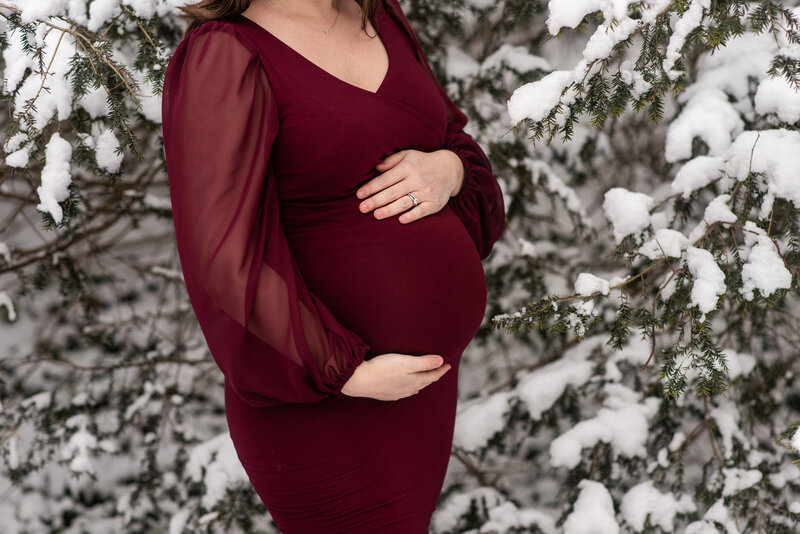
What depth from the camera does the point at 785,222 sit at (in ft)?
4.72

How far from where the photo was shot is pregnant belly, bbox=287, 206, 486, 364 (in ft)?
4.12

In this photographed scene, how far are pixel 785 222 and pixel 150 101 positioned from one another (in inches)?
62.0

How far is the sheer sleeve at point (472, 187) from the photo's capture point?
60.9 inches

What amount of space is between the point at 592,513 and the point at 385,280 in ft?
3.85

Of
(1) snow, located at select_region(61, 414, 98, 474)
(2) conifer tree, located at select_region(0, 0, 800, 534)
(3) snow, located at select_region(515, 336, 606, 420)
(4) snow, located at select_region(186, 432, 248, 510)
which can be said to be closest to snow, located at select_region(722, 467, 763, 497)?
(2) conifer tree, located at select_region(0, 0, 800, 534)

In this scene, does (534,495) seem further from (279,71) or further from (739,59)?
(279,71)

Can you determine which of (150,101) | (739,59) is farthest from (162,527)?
(739,59)

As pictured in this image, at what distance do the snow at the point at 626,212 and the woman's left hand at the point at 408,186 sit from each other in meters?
0.56

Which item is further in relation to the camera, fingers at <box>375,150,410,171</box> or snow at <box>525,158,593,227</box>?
snow at <box>525,158,593,227</box>

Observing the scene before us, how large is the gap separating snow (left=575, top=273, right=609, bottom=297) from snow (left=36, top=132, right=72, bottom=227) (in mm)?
1200

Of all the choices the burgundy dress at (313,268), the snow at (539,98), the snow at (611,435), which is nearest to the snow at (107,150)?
the burgundy dress at (313,268)

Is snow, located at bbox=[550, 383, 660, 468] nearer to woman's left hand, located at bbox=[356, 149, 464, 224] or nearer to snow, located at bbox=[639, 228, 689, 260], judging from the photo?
snow, located at bbox=[639, 228, 689, 260]

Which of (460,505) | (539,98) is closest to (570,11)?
(539,98)

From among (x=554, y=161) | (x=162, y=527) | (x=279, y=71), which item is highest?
(x=279, y=71)
